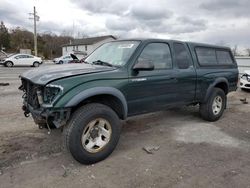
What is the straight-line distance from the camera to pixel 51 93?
3.43 m

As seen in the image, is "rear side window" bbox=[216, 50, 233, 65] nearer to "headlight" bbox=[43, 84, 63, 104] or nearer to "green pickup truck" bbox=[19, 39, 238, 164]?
"green pickup truck" bbox=[19, 39, 238, 164]

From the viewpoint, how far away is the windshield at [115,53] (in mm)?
4305

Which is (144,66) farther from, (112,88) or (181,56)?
(181,56)

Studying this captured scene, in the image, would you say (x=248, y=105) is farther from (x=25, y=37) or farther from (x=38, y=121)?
(x=25, y=37)

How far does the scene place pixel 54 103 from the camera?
131 inches

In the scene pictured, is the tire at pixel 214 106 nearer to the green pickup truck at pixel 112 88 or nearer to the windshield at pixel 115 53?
the green pickup truck at pixel 112 88

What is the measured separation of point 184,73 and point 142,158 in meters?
2.04

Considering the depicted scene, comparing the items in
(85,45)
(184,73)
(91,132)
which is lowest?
(91,132)

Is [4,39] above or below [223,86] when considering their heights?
above

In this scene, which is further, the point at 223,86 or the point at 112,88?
the point at 223,86

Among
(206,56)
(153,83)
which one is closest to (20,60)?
(206,56)

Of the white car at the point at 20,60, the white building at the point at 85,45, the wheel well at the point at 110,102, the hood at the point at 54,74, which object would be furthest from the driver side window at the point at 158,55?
the white building at the point at 85,45

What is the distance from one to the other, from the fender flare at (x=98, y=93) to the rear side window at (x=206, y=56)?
2.47 metres

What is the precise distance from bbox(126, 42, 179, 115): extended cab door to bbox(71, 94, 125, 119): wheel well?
7.5 inches
